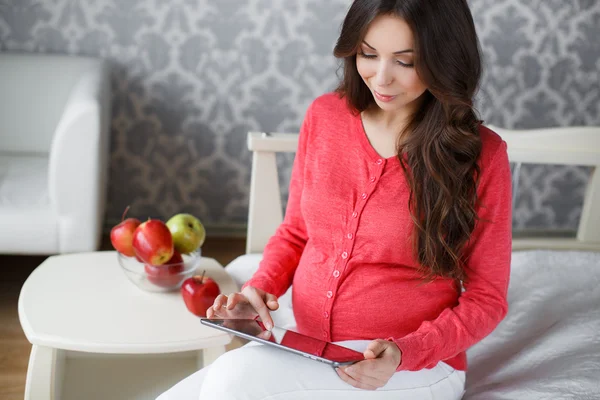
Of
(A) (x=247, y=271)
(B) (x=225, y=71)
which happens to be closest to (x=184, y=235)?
(A) (x=247, y=271)

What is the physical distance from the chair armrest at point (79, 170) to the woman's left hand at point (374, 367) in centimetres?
134

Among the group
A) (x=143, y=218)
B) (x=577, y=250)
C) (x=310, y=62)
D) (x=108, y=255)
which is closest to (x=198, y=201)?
(x=143, y=218)

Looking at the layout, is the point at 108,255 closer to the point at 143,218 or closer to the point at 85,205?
the point at 85,205

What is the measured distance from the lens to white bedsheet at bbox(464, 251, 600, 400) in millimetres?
1231

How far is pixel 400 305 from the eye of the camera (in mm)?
1180

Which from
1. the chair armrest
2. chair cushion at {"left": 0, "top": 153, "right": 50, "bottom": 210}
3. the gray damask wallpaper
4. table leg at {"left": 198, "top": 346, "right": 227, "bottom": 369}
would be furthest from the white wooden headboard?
the gray damask wallpaper

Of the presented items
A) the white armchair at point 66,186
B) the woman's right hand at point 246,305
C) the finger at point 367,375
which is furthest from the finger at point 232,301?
the white armchair at point 66,186

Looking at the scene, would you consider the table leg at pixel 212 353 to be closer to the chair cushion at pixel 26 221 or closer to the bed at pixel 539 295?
the bed at pixel 539 295

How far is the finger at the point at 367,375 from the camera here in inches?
38.9

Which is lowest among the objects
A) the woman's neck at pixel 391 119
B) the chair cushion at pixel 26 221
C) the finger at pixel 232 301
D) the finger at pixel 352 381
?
the chair cushion at pixel 26 221

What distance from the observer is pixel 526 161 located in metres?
1.74

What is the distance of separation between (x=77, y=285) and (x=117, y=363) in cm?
24

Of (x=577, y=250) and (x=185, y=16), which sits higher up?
(x=185, y=16)

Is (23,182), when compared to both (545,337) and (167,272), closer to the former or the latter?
(167,272)
